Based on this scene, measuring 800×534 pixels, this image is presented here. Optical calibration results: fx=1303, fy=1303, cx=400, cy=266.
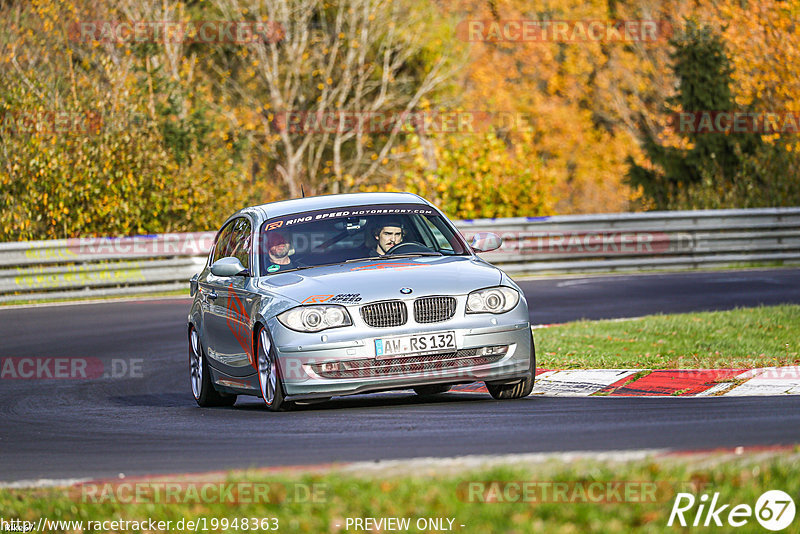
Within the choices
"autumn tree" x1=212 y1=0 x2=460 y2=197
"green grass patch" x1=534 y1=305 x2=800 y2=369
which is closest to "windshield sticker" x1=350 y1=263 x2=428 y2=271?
"green grass patch" x1=534 y1=305 x2=800 y2=369

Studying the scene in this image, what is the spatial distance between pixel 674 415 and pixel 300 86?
38900mm

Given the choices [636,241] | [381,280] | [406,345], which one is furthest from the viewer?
[636,241]

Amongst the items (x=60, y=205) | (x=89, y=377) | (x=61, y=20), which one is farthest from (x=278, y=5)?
(x=89, y=377)

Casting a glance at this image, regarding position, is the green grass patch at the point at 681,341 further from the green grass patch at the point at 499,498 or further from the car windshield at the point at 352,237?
the green grass patch at the point at 499,498

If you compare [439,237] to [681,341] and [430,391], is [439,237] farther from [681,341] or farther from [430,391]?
[681,341]

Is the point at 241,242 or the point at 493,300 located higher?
the point at 241,242

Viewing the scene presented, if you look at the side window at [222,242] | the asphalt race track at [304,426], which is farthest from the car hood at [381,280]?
the side window at [222,242]

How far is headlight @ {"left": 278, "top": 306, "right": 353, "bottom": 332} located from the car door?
2.81 ft

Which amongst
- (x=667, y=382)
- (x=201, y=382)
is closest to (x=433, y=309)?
(x=667, y=382)

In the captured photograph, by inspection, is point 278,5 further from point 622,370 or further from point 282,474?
point 282,474

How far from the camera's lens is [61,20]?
109 feet

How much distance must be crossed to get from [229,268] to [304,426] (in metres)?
2.17

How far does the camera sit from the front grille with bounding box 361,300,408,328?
9070mm

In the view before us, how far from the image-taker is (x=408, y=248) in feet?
34.1
